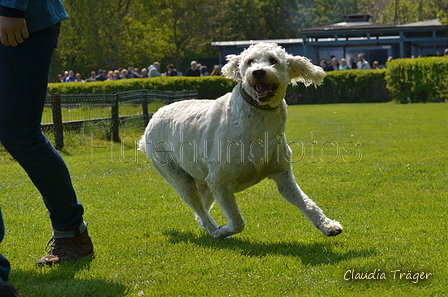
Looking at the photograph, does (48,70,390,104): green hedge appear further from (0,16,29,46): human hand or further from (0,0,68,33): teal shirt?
(0,16,29,46): human hand

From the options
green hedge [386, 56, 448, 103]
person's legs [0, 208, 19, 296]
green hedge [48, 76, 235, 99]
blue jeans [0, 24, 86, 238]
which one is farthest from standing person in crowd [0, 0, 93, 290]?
green hedge [48, 76, 235, 99]

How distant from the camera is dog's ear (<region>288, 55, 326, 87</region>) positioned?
5.46 m

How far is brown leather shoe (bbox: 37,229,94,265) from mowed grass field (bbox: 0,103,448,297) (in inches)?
2.9

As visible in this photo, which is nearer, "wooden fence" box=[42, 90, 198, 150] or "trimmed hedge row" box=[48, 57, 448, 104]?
"wooden fence" box=[42, 90, 198, 150]

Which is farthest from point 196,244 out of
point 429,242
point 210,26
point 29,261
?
point 210,26

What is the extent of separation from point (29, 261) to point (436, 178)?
17.3 feet

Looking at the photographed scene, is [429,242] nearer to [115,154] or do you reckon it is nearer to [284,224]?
[284,224]

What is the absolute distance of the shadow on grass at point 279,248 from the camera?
15.1 ft

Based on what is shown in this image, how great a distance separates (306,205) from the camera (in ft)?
17.3

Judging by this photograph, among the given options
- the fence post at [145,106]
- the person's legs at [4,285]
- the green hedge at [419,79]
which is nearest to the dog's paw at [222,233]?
the person's legs at [4,285]

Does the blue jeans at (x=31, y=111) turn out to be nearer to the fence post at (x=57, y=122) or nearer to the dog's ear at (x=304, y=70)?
the dog's ear at (x=304, y=70)

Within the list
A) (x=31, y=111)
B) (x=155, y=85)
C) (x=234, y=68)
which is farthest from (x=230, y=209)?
(x=155, y=85)

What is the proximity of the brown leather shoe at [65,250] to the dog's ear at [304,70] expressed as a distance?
230cm

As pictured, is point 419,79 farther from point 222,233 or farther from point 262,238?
point 222,233
